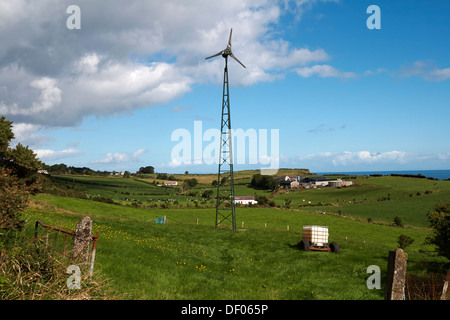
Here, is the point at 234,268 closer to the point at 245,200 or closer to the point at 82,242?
the point at 82,242

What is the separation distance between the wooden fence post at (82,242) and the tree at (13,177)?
440cm

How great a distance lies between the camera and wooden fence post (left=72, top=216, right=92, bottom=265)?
461 inches

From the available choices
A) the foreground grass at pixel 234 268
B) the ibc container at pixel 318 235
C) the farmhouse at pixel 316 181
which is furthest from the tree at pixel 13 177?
the farmhouse at pixel 316 181

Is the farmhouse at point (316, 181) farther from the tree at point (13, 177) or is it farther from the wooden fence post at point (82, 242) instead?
the wooden fence post at point (82, 242)

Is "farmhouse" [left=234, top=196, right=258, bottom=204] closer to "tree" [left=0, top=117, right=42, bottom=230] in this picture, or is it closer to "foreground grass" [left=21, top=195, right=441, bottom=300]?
"tree" [left=0, top=117, right=42, bottom=230]

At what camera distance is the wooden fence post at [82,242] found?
11701 millimetres

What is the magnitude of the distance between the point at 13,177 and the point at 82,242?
2396 centimetres
